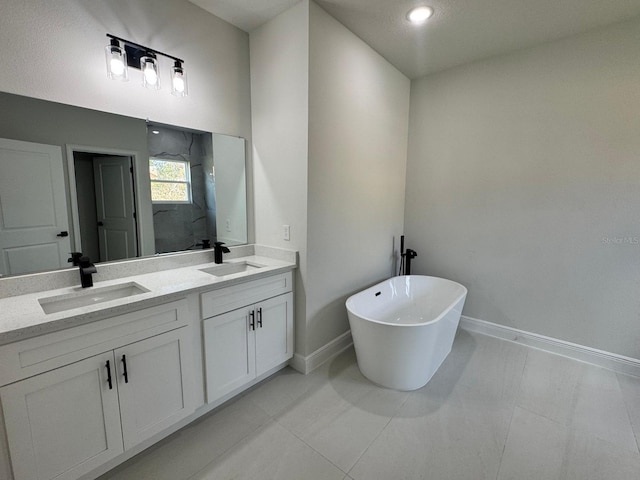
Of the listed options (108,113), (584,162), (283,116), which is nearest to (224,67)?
(283,116)

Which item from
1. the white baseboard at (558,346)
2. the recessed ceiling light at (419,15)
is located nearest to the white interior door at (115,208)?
the recessed ceiling light at (419,15)

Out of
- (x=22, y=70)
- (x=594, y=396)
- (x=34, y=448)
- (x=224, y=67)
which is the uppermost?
(x=224, y=67)

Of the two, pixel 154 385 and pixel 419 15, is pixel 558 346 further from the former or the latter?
pixel 154 385

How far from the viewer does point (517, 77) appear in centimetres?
265

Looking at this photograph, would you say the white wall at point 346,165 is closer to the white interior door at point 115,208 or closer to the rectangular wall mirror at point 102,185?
the rectangular wall mirror at point 102,185

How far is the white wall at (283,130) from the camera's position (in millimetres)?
2117

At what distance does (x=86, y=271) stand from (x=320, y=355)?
176 cm

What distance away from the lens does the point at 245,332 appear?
2.01 metres

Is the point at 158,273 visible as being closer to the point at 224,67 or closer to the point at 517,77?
the point at 224,67

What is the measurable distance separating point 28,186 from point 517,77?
3.72 m

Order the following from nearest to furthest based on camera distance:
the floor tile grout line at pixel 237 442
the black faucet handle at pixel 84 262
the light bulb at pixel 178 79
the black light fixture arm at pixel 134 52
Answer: the floor tile grout line at pixel 237 442
the black faucet handle at pixel 84 262
the black light fixture arm at pixel 134 52
the light bulb at pixel 178 79

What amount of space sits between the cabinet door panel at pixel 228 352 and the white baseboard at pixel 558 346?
2.37 m

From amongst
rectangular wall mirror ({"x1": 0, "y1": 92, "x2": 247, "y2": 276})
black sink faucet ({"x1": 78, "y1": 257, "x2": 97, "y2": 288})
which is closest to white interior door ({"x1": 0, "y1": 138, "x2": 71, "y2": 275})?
rectangular wall mirror ({"x1": 0, "y1": 92, "x2": 247, "y2": 276})

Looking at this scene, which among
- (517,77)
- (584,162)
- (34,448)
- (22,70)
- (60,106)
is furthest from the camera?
(517,77)
